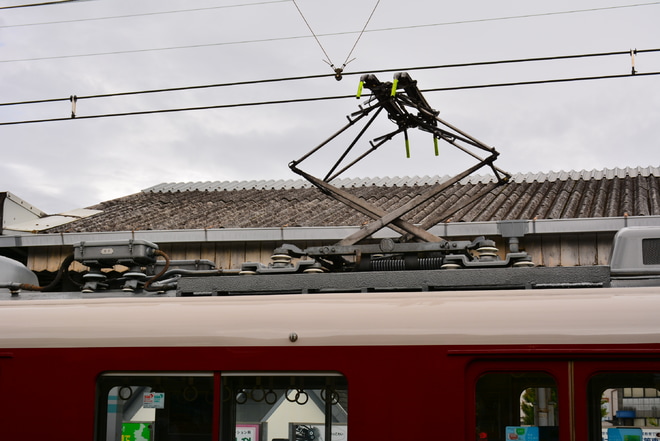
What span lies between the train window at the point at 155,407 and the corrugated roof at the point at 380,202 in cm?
570

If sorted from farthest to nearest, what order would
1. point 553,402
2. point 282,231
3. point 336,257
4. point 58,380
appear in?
1. point 282,231
2. point 336,257
3. point 58,380
4. point 553,402

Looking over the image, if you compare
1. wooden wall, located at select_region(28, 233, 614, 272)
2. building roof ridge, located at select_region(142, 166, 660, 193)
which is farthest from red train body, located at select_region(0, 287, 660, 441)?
building roof ridge, located at select_region(142, 166, 660, 193)

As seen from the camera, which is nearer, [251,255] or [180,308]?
[180,308]

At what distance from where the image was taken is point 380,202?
1220 cm

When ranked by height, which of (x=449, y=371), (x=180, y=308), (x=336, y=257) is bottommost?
(x=449, y=371)

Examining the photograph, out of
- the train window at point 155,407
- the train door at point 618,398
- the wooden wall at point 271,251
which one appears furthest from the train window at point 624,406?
the wooden wall at point 271,251

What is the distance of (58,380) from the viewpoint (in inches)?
211

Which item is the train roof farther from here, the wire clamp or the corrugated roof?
the corrugated roof

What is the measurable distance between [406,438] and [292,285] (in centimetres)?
129

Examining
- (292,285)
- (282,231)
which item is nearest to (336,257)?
(292,285)

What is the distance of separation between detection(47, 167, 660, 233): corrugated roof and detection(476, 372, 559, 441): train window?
5.58 metres

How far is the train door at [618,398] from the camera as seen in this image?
4.46 metres

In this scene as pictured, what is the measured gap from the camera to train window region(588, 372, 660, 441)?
445cm

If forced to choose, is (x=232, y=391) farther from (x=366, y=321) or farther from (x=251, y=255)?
(x=251, y=255)
